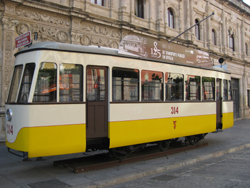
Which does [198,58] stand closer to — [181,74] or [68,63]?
[181,74]

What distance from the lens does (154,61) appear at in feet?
27.1

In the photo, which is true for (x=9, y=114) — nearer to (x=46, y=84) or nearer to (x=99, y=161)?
(x=46, y=84)

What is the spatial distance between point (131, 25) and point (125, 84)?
10.8 meters

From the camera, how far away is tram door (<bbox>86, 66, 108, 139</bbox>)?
6633mm

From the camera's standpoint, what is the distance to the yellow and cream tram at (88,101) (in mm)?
5895

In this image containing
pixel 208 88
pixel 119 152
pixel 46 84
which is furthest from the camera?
pixel 208 88

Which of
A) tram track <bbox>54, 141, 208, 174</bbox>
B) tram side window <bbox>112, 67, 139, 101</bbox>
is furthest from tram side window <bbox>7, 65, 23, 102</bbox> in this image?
tram side window <bbox>112, 67, 139, 101</bbox>

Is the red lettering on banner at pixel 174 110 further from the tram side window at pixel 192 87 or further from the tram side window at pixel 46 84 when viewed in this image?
the tram side window at pixel 46 84

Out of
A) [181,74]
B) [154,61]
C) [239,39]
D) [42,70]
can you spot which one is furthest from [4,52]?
[239,39]

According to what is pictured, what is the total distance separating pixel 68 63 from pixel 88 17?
29.8 feet

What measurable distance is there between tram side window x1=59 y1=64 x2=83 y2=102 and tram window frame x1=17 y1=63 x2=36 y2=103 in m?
0.71

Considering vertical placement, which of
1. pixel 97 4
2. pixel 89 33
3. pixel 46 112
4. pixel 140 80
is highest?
pixel 97 4

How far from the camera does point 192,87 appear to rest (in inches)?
383

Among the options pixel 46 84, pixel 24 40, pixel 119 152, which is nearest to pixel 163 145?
pixel 119 152
